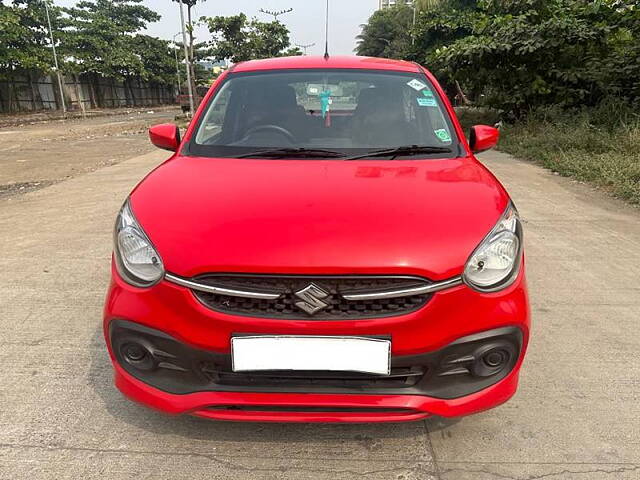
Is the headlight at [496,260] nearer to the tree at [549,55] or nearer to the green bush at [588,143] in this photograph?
the green bush at [588,143]

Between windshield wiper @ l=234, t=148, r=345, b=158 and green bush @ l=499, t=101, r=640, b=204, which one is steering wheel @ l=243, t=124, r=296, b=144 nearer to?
windshield wiper @ l=234, t=148, r=345, b=158

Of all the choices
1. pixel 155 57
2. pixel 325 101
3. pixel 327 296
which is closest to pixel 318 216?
pixel 327 296

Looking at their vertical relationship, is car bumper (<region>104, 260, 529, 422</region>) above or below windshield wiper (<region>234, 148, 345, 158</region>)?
below

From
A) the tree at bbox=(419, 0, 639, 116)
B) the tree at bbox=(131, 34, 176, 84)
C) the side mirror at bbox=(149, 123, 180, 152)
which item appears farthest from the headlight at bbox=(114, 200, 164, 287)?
the tree at bbox=(131, 34, 176, 84)

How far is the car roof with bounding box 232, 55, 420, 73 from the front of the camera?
3049 millimetres

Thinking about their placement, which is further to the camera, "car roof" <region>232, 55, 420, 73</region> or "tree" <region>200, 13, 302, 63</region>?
"tree" <region>200, 13, 302, 63</region>

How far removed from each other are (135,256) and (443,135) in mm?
1651

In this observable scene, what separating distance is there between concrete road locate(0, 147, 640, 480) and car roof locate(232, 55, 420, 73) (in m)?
1.69

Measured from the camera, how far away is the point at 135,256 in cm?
183

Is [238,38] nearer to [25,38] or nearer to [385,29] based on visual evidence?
[25,38]

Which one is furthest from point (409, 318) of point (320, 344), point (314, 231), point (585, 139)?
point (585, 139)

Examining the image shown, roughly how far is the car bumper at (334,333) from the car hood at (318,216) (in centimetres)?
13

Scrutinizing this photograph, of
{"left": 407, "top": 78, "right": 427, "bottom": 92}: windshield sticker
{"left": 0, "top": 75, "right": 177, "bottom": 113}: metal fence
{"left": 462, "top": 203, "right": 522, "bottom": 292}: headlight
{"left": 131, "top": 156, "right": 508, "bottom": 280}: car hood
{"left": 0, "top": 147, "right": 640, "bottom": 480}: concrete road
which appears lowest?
{"left": 0, "top": 75, "right": 177, "bottom": 113}: metal fence

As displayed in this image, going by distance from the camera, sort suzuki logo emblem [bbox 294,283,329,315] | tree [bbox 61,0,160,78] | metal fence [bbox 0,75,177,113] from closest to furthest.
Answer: suzuki logo emblem [bbox 294,283,329,315], metal fence [bbox 0,75,177,113], tree [bbox 61,0,160,78]
